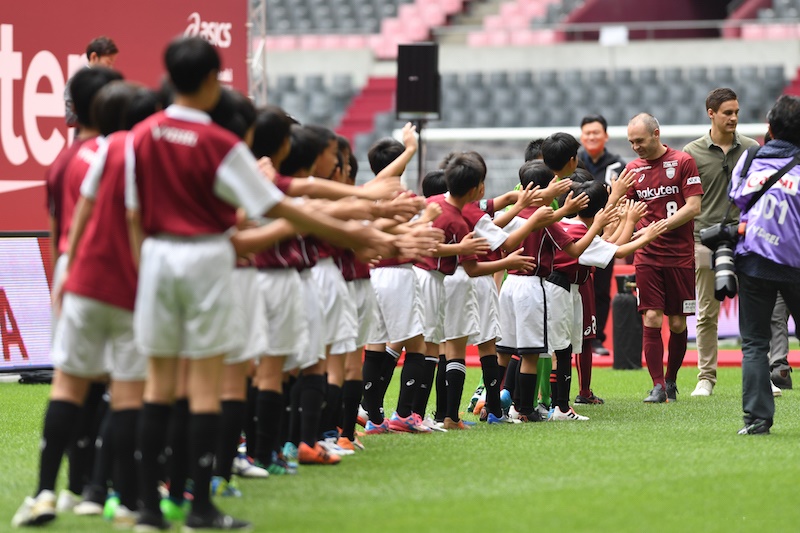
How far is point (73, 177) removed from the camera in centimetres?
523

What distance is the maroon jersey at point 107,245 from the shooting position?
15.7ft

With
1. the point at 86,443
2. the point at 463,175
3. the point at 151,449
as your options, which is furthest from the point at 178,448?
the point at 463,175

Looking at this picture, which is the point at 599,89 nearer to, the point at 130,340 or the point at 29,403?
the point at 29,403

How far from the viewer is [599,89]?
973 inches

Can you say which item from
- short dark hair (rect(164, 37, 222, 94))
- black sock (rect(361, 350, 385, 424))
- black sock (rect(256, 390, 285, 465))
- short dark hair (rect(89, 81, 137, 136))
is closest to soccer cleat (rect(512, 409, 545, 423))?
black sock (rect(361, 350, 385, 424))

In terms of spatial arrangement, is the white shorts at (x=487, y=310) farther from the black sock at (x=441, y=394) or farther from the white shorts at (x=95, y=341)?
the white shorts at (x=95, y=341)

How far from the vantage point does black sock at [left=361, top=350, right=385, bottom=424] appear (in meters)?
7.97

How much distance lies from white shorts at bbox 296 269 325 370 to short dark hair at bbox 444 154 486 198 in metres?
1.72

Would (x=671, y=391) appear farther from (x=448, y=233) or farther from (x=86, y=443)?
(x=86, y=443)

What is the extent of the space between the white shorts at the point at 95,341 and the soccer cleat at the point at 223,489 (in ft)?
2.60

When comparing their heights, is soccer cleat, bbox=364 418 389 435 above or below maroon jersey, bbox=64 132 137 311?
below

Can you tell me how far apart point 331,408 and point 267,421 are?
1.04m

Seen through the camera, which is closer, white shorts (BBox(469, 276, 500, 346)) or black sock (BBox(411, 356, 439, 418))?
black sock (BBox(411, 356, 439, 418))

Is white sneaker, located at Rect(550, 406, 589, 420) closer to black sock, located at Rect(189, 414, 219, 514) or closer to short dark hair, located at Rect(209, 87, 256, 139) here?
short dark hair, located at Rect(209, 87, 256, 139)
